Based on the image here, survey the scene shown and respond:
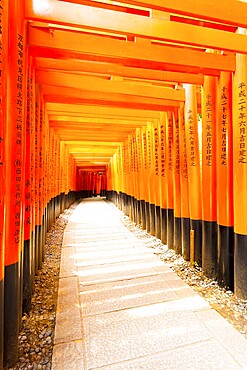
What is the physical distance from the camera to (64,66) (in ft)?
11.1

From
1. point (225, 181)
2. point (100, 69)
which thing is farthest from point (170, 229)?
point (100, 69)

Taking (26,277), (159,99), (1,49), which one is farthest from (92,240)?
(1,49)

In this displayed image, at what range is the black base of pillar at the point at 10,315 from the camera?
200 cm

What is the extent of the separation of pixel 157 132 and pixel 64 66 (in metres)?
3.44

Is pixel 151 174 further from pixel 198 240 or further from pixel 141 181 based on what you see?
pixel 198 240

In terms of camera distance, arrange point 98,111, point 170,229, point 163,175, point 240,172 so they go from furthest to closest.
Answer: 1. point 163,175
2. point 98,111
3. point 170,229
4. point 240,172

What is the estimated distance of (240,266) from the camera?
9.91ft

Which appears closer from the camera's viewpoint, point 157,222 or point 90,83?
point 90,83

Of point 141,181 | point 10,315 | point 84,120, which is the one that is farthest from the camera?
point 141,181

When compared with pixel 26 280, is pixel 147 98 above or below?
above

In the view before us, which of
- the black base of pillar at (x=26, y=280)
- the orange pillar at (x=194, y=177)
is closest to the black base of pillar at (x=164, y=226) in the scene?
the orange pillar at (x=194, y=177)

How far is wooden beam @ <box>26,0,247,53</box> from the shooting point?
2.43 meters

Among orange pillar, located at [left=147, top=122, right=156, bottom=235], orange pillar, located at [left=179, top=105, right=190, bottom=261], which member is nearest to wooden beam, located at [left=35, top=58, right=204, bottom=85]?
orange pillar, located at [left=179, top=105, right=190, bottom=261]

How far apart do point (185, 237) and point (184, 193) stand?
90cm
